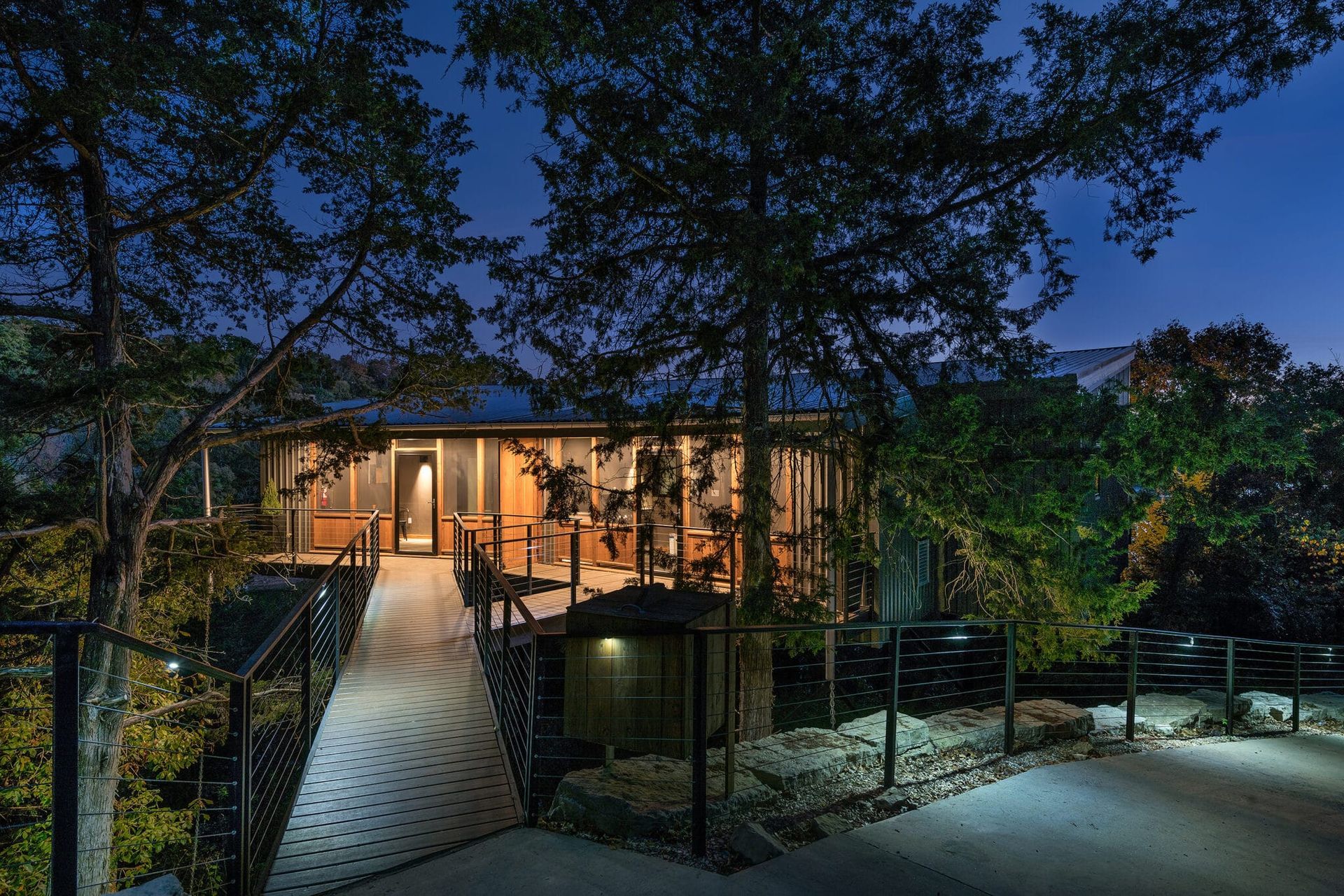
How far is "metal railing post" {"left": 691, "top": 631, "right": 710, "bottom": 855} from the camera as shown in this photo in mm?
3080

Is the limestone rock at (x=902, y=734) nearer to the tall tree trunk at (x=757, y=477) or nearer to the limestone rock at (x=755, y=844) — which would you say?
the tall tree trunk at (x=757, y=477)

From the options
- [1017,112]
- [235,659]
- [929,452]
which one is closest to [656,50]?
[1017,112]

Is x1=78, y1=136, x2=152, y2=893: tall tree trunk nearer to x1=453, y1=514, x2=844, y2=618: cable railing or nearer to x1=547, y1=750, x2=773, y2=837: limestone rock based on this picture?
x1=453, y1=514, x2=844, y2=618: cable railing

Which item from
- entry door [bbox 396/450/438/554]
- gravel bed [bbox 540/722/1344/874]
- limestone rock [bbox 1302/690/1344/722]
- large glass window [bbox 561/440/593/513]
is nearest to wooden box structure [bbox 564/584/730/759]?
gravel bed [bbox 540/722/1344/874]

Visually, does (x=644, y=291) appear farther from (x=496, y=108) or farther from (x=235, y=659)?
(x=235, y=659)

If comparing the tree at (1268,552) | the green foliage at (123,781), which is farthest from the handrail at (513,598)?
the tree at (1268,552)

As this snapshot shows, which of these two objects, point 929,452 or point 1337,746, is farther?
point 1337,746

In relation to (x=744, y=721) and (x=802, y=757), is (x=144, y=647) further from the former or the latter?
(x=744, y=721)

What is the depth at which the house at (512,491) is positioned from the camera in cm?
934

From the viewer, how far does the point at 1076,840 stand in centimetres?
314

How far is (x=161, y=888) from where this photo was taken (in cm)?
219

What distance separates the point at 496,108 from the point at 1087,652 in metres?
6.54

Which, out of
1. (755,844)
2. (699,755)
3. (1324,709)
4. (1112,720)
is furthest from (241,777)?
(1324,709)

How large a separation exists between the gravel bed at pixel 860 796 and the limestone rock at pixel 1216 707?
1.88 m
